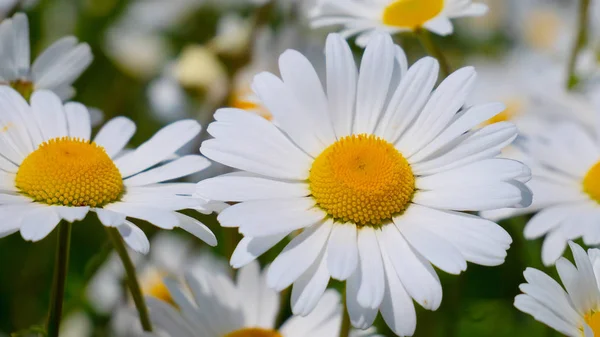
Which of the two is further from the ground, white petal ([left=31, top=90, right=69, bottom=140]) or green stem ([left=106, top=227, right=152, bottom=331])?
white petal ([left=31, top=90, right=69, bottom=140])

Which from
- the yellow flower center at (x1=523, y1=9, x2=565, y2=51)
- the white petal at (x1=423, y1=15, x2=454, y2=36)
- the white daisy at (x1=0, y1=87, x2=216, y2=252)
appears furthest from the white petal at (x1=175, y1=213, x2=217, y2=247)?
the yellow flower center at (x1=523, y1=9, x2=565, y2=51)

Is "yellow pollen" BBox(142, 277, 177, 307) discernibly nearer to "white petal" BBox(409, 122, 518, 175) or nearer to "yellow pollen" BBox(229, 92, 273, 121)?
"yellow pollen" BBox(229, 92, 273, 121)

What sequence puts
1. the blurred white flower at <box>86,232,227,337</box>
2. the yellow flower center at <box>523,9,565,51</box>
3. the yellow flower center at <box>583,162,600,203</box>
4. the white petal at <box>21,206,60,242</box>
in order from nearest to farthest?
the white petal at <box>21,206,60,242</box>
the yellow flower center at <box>583,162,600,203</box>
the blurred white flower at <box>86,232,227,337</box>
the yellow flower center at <box>523,9,565,51</box>

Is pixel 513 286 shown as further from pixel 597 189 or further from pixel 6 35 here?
pixel 6 35

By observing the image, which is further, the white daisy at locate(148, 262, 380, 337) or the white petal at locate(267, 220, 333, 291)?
the white daisy at locate(148, 262, 380, 337)

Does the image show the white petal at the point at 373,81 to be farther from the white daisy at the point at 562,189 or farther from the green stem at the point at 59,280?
the green stem at the point at 59,280

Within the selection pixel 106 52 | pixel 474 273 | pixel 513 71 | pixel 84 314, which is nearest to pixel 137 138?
pixel 106 52
